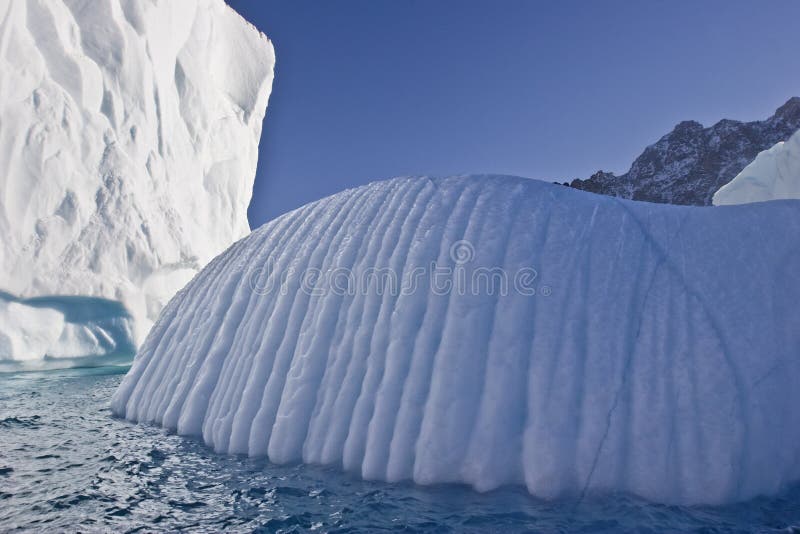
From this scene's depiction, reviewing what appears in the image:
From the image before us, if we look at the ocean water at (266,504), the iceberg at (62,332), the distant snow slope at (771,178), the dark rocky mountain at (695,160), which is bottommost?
the ocean water at (266,504)

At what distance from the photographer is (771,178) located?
12508 millimetres

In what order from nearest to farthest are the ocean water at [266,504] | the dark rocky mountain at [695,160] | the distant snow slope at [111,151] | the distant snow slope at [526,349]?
the ocean water at [266,504] < the distant snow slope at [526,349] < the distant snow slope at [111,151] < the dark rocky mountain at [695,160]

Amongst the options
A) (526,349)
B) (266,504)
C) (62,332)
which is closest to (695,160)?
(62,332)

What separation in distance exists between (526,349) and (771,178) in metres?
12.7

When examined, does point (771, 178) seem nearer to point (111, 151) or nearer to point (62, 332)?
point (111, 151)

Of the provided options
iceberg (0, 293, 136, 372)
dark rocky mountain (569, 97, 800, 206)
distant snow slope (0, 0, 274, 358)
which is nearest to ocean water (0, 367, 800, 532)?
iceberg (0, 293, 136, 372)

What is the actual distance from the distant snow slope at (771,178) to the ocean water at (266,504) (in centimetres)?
1091

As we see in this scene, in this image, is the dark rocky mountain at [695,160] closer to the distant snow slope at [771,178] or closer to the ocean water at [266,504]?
the distant snow slope at [771,178]

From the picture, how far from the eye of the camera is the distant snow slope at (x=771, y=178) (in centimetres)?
1160

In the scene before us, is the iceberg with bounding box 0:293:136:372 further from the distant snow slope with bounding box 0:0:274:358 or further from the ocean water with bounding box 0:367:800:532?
the ocean water with bounding box 0:367:800:532

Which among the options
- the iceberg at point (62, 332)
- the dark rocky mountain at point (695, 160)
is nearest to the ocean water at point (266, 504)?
the iceberg at point (62, 332)

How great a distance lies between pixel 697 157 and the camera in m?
49.6

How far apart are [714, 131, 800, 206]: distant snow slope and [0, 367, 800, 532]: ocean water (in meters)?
10.9

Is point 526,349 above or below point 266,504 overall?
above
